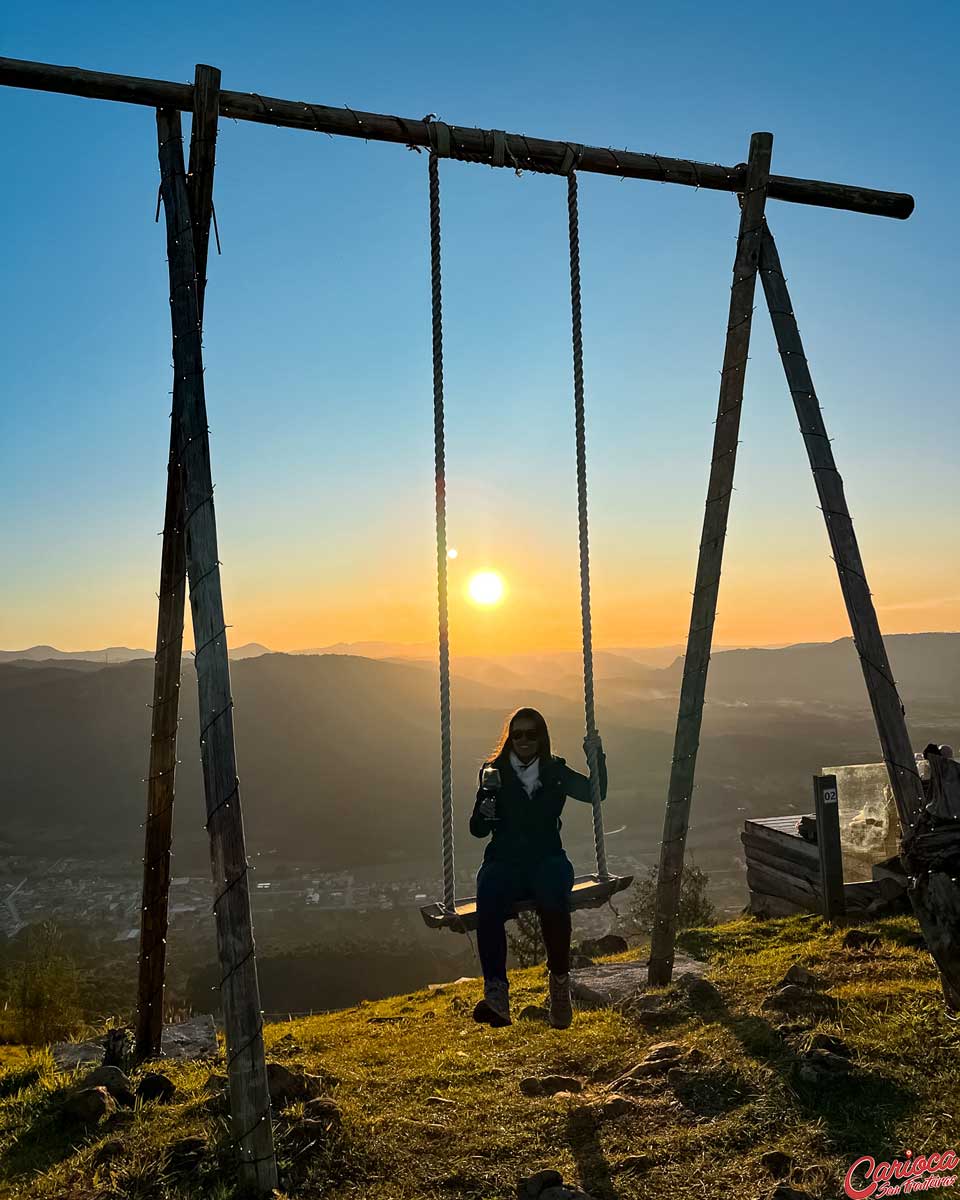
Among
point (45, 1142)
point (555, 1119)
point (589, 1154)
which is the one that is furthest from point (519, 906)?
point (45, 1142)

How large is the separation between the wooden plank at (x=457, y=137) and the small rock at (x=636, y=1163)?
575 centimetres

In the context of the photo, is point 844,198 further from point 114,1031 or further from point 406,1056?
point 114,1031

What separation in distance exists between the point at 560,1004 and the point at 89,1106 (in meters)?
2.68

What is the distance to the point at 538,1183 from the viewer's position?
3.45m

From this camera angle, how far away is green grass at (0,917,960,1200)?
3.59 meters

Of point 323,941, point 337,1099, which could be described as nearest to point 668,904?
point 337,1099

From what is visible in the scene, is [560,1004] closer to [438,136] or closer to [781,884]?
[438,136]

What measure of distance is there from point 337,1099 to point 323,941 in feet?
227

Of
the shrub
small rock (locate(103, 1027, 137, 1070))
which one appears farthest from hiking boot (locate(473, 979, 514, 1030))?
the shrub

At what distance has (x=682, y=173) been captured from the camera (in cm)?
588

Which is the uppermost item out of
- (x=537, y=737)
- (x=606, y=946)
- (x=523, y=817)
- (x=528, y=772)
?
(x=537, y=737)

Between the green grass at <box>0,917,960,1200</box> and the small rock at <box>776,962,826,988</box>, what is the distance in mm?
118

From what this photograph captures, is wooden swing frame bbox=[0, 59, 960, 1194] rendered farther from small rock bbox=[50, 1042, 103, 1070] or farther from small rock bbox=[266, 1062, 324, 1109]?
small rock bbox=[50, 1042, 103, 1070]

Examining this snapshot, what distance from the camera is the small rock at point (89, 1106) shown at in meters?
4.50
